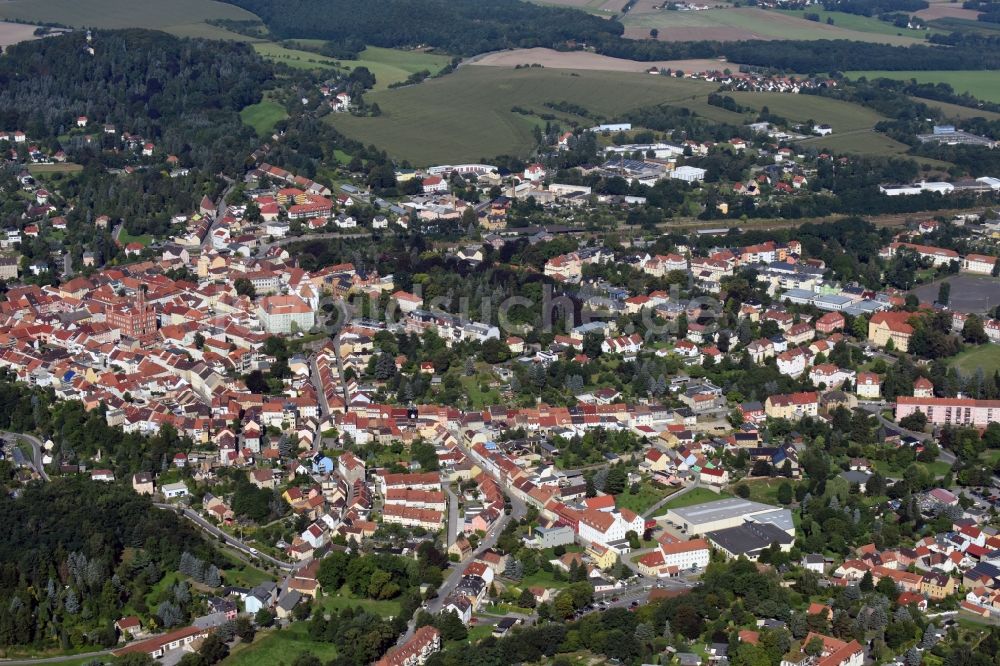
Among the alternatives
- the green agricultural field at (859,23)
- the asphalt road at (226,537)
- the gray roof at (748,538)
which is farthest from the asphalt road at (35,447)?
the green agricultural field at (859,23)

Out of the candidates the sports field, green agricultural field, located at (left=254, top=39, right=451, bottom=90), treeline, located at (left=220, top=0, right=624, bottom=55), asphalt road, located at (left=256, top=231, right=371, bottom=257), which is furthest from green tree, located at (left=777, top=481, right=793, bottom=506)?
the sports field

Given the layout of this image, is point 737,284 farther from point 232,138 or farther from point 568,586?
point 232,138

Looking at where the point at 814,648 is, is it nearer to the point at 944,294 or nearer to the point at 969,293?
the point at 944,294

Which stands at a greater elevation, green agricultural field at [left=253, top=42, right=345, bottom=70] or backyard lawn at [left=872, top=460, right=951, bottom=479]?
green agricultural field at [left=253, top=42, right=345, bottom=70]

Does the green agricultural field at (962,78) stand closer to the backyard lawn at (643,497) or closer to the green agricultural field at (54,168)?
the green agricultural field at (54,168)

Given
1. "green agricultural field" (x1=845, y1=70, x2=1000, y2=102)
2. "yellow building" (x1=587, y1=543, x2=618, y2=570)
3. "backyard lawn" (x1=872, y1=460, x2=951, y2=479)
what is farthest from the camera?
"green agricultural field" (x1=845, y1=70, x2=1000, y2=102)

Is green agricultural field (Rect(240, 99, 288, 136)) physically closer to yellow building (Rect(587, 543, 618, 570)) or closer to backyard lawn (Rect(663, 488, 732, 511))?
backyard lawn (Rect(663, 488, 732, 511))
